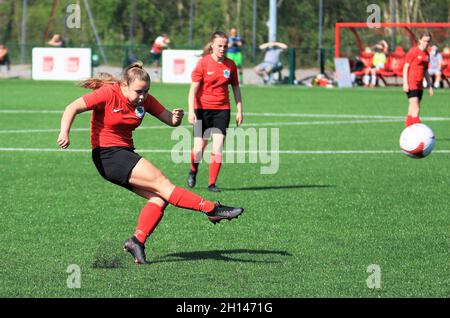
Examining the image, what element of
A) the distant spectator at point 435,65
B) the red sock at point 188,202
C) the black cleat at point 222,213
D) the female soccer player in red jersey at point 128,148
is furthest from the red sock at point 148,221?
the distant spectator at point 435,65

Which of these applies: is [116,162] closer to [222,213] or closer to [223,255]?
[222,213]

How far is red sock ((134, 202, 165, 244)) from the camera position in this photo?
9.12 m

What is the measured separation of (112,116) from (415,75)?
510 inches

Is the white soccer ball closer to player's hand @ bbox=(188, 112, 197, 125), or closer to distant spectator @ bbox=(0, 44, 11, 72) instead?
player's hand @ bbox=(188, 112, 197, 125)

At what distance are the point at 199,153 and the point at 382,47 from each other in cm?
2927

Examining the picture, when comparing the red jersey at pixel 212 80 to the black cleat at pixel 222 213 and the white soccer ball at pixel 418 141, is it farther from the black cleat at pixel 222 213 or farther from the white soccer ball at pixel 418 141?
the black cleat at pixel 222 213

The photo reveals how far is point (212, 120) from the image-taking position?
47.7 feet

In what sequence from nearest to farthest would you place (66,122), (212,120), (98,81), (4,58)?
(66,122), (98,81), (212,120), (4,58)

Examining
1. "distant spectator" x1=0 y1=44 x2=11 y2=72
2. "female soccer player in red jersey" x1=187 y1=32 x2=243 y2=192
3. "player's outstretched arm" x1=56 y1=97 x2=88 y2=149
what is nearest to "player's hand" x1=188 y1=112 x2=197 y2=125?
"female soccer player in red jersey" x1=187 y1=32 x2=243 y2=192

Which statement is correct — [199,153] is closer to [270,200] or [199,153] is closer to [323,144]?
[270,200]

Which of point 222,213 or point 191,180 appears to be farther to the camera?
point 191,180

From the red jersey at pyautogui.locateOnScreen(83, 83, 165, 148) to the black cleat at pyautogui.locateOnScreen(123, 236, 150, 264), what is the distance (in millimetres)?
823

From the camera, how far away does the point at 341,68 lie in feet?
142

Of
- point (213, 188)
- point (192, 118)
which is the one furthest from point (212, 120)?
point (213, 188)
